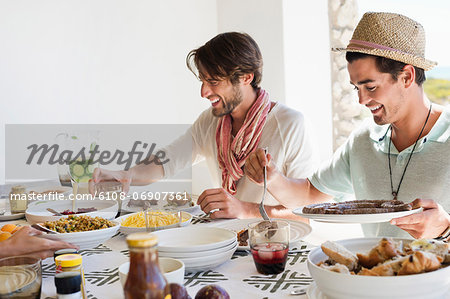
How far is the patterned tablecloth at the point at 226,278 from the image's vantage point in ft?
3.41

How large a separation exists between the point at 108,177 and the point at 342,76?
263 cm

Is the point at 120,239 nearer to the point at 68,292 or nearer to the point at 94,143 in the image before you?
the point at 68,292

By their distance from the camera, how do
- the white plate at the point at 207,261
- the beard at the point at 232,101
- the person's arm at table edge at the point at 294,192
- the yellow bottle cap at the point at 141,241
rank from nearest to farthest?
the yellow bottle cap at the point at 141,241 → the white plate at the point at 207,261 → the person's arm at table edge at the point at 294,192 → the beard at the point at 232,101

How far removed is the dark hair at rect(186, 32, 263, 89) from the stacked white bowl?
1168 mm

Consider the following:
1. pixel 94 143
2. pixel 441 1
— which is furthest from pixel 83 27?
pixel 441 1

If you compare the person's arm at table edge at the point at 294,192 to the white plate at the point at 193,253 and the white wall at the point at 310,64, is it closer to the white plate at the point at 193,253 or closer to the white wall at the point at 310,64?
the white plate at the point at 193,253

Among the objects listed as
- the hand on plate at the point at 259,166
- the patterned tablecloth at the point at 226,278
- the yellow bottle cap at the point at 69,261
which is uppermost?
the hand on plate at the point at 259,166

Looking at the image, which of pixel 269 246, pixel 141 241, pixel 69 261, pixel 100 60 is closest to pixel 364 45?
pixel 269 246

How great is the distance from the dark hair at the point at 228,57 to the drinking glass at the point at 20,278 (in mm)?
1509

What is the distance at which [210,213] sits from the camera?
181 cm

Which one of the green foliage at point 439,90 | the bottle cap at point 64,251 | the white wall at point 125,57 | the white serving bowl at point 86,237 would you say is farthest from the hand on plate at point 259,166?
the green foliage at point 439,90

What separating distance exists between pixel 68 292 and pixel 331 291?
50 cm

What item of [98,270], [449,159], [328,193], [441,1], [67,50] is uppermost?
[441,1]

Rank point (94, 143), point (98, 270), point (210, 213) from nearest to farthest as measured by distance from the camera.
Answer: point (98, 270) < point (210, 213) < point (94, 143)
